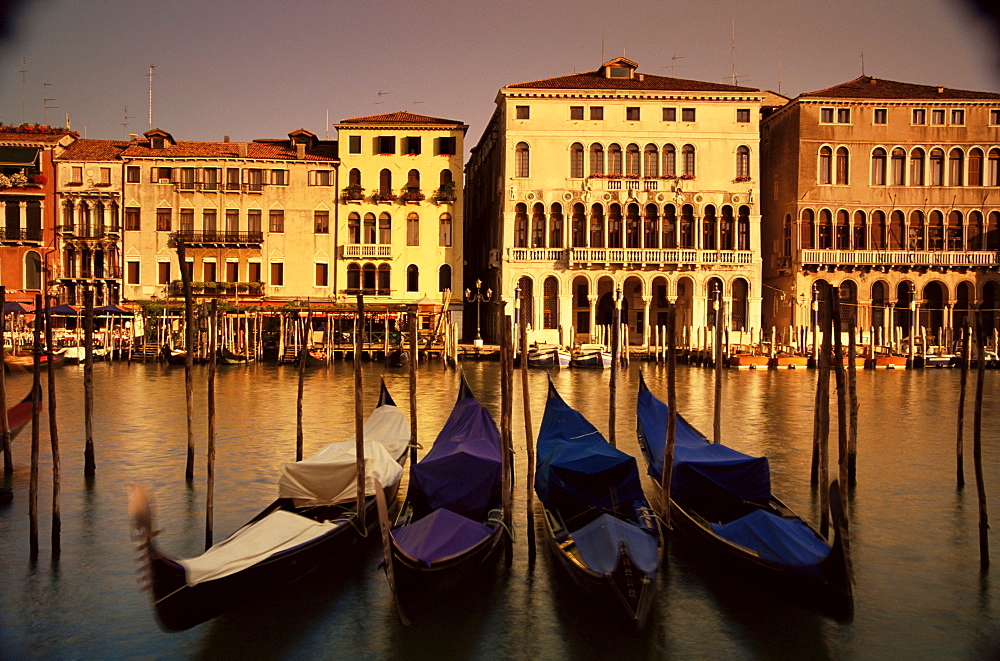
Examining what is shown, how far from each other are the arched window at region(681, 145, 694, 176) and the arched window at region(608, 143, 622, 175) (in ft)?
8.11

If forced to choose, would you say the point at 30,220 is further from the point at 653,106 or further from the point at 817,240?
the point at 817,240

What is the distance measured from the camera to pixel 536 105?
3400 cm

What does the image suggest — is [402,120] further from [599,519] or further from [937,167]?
[599,519]

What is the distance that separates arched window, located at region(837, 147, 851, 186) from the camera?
34250 millimetres

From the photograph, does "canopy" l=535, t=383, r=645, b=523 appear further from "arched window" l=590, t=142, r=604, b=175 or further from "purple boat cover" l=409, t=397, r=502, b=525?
"arched window" l=590, t=142, r=604, b=175

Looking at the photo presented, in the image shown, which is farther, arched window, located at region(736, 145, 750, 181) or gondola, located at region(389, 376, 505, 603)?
arched window, located at region(736, 145, 750, 181)

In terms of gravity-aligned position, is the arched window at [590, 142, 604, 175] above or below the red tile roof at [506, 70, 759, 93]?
below

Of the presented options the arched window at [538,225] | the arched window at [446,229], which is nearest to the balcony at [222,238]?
the arched window at [446,229]

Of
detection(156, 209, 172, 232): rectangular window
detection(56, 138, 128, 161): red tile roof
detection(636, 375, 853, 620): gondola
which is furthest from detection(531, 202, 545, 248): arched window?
detection(636, 375, 853, 620): gondola

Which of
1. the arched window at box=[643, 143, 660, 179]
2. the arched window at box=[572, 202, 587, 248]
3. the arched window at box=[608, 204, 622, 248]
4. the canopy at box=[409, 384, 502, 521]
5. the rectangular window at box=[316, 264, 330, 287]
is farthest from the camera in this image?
the rectangular window at box=[316, 264, 330, 287]

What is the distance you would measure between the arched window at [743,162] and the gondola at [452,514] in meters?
27.0

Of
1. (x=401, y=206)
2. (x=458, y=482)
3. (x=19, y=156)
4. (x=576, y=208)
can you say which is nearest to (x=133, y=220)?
(x=19, y=156)

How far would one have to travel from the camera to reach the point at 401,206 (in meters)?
35.1

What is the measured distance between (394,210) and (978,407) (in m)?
28.6
